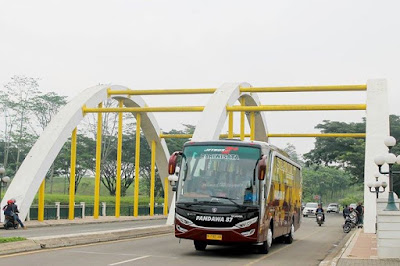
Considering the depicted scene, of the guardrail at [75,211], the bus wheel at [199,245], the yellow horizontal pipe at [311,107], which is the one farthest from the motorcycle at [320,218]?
the bus wheel at [199,245]

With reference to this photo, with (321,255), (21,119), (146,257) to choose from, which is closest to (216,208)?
(146,257)

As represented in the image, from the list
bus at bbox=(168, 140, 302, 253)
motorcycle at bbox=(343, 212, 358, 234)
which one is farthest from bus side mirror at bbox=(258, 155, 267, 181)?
motorcycle at bbox=(343, 212, 358, 234)

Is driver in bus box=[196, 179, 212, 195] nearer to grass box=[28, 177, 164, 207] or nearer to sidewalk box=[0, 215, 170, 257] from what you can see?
sidewalk box=[0, 215, 170, 257]

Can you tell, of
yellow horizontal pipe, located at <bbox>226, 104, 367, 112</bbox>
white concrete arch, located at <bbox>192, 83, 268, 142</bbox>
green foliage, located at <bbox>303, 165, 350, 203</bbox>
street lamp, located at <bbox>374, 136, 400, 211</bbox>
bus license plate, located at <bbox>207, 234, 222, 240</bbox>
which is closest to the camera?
bus license plate, located at <bbox>207, 234, 222, 240</bbox>

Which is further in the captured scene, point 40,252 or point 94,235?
point 94,235

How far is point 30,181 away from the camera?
2855 centimetres

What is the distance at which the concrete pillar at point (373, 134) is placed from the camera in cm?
2678

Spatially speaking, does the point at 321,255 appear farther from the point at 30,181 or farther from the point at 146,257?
the point at 30,181

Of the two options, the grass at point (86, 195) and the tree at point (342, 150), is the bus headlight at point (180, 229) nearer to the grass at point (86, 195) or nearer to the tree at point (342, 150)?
the grass at point (86, 195)

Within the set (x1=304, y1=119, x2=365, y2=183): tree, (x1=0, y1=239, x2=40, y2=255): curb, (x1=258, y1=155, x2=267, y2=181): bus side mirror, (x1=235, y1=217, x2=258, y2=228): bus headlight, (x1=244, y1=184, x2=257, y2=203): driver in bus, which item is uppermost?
(x1=304, y1=119, x2=365, y2=183): tree

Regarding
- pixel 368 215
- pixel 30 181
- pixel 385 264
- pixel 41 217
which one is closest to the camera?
pixel 385 264

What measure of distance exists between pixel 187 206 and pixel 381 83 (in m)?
18.0

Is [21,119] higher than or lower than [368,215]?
higher

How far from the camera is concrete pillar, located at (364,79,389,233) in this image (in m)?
26.8
